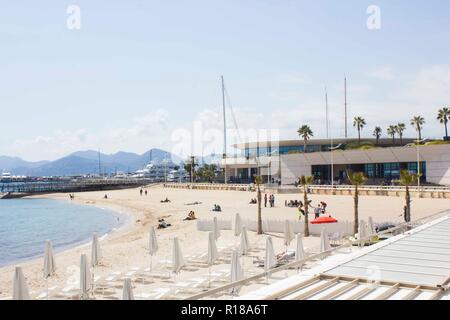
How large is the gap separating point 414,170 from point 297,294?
2570 inches

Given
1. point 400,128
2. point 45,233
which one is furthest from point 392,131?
point 45,233

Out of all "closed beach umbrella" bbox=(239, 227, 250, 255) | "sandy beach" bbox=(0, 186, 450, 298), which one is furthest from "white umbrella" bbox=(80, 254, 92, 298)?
"closed beach umbrella" bbox=(239, 227, 250, 255)

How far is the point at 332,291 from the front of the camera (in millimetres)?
9492

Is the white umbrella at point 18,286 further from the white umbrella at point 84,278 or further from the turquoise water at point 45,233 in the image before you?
the turquoise water at point 45,233

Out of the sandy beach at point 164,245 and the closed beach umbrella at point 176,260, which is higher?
the closed beach umbrella at point 176,260

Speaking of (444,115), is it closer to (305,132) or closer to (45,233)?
(305,132)

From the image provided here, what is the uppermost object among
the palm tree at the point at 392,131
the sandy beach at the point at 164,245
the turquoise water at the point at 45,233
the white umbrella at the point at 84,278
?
the palm tree at the point at 392,131

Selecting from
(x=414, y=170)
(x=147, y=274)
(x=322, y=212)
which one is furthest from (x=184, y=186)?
(x=147, y=274)

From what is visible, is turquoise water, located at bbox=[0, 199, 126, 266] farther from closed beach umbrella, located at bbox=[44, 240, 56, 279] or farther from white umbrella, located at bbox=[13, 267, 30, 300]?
white umbrella, located at bbox=[13, 267, 30, 300]

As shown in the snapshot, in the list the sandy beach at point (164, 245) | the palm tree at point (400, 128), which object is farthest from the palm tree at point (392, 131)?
the sandy beach at point (164, 245)

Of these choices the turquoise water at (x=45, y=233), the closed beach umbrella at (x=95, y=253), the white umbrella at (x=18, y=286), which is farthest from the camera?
the turquoise water at (x=45, y=233)

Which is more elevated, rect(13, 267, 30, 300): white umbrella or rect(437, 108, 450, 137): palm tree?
rect(437, 108, 450, 137): palm tree

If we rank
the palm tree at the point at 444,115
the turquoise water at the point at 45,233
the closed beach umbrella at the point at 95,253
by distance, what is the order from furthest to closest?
1. the palm tree at the point at 444,115
2. the turquoise water at the point at 45,233
3. the closed beach umbrella at the point at 95,253

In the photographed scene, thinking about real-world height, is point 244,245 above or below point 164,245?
above
